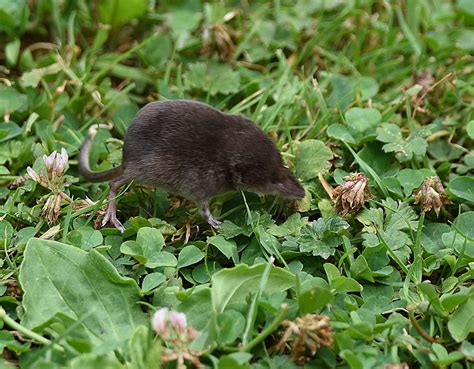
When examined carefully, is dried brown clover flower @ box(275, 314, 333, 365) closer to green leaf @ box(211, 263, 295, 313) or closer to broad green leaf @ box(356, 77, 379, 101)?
green leaf @ box(211, 263, 295, 313)

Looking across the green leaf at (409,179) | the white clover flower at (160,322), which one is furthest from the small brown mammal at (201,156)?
the white clover flower at (160,322)

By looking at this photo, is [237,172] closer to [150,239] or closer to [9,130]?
[150,239]

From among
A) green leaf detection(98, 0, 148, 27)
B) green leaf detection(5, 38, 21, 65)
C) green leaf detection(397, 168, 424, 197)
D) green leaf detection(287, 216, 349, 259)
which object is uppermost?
green leaf detection(98, 0, 148, 27)

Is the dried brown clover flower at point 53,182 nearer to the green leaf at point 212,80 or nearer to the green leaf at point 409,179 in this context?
the green leaf at point 212,80

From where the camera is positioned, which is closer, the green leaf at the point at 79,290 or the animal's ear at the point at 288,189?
the green leaf at the point at 79,290

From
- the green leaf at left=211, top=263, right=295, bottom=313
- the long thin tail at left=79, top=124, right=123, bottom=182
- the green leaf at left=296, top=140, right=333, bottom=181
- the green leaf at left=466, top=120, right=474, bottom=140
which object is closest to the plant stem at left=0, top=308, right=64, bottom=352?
the green leaf at left=211, top=263, right=295, bottom=313

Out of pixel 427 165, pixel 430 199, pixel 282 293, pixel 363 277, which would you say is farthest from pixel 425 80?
pixel 282 293

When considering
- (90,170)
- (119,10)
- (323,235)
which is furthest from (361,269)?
(119,10)
